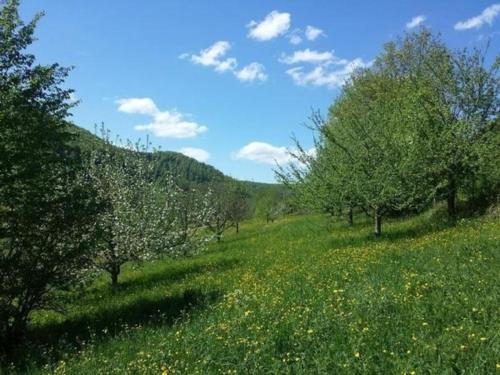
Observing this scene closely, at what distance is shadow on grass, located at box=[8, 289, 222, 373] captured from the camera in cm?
1034

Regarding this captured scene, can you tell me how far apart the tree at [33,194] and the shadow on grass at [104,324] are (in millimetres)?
904

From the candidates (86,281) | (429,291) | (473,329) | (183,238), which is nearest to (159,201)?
(183,238)

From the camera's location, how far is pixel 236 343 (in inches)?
311

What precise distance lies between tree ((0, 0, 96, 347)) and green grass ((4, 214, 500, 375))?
138 cm

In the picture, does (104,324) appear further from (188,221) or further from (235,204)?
(235,204)

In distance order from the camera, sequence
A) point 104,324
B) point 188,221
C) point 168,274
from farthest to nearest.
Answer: point 188,221, point 168,274, point 104,324

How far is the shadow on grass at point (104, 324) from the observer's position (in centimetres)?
1034

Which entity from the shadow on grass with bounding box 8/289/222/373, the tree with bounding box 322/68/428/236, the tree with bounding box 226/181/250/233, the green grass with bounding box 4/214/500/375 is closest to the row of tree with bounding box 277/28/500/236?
the tree with bounding box 322/68/428/236

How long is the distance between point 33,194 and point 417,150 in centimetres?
1519

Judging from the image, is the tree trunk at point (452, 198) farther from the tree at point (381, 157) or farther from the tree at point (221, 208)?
the tree at point (221, 208)

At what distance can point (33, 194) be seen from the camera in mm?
11383

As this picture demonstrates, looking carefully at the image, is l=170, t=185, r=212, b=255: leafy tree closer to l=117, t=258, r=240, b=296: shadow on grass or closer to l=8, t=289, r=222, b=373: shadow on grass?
l=117, t=258, r=240, b=296: shadow on grass

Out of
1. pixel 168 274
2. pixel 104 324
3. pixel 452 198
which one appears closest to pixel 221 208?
pixel 168 274

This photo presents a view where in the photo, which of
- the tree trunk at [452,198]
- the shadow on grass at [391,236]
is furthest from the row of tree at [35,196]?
the tree trunk at [452,198]
